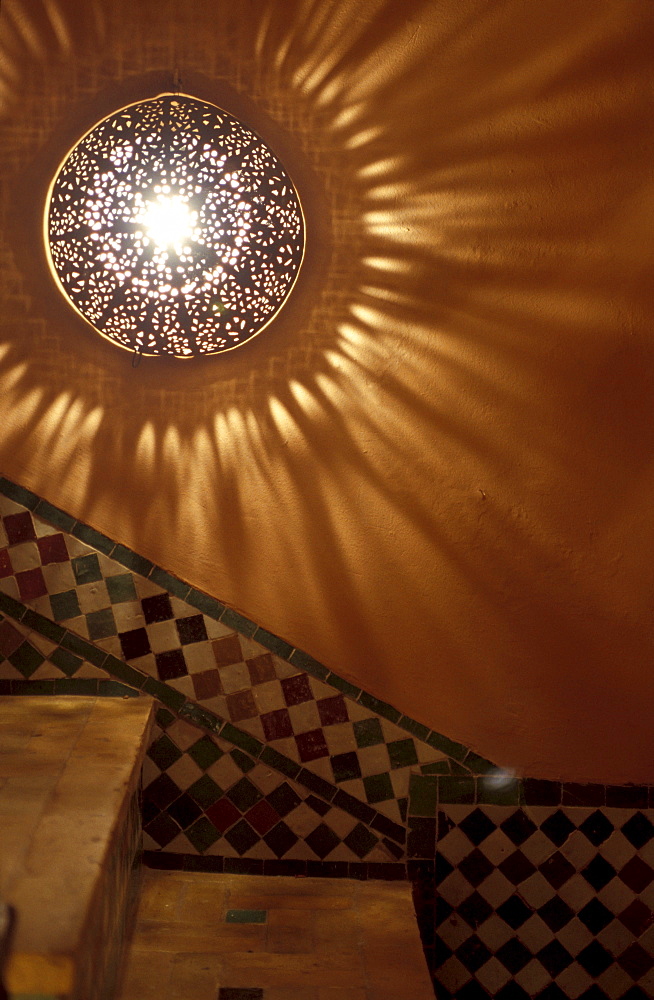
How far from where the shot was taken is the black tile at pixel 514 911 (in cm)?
251

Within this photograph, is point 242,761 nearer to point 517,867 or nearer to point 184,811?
point 184,811

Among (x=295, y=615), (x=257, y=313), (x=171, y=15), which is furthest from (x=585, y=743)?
(x=171, y=15)

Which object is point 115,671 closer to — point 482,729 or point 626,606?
point 482,729

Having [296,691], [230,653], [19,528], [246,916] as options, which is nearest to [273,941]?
[246,916]

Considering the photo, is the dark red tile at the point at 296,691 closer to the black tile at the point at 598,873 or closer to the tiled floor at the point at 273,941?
the tiled floor at the point at 273,941

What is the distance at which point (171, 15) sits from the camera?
2424mm

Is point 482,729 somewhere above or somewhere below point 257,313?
below

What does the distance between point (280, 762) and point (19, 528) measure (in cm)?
116

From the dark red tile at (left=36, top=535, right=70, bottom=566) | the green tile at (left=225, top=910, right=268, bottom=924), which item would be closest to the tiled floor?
the green tile at (left=225, top=910, right=268, bottom=924)

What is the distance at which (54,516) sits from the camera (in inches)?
98.9

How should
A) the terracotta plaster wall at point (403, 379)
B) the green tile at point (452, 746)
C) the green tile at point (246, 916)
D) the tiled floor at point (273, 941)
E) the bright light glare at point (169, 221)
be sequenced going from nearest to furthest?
1. the tiled floor at point (273, 941)
2. the bright light glare at point (169, 221)
3. the green tile at point (246, 916)
4. the terracotta plaster wall at point (403, 379)
5. the green tile at point (452, 746)

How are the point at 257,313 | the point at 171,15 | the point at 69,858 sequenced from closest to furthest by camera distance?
the point at 69,858
the point at 257,313
the point at 171,15

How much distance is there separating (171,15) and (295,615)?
77.4 inches

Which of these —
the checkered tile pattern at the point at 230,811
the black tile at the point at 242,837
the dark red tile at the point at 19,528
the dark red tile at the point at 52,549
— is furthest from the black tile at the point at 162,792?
the dark red tile at the point at 19,528
